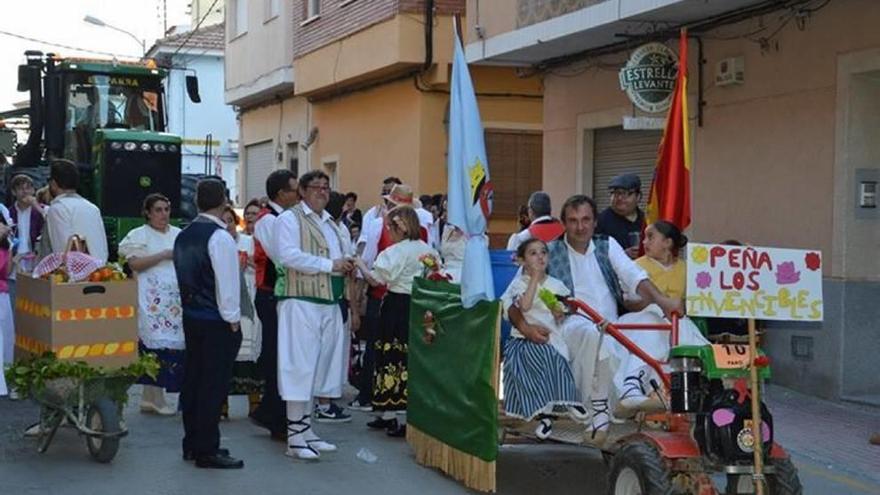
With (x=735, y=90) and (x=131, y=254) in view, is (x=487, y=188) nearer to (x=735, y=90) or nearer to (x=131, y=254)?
(x=131, y=254)

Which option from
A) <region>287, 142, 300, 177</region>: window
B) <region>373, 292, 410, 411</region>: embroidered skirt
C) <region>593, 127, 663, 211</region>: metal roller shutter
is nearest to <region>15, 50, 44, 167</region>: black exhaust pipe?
<region>593, 127, 663, 211</region>: metal roller shutter

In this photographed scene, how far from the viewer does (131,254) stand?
11188mm

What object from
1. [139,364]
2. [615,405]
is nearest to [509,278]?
[615,405]

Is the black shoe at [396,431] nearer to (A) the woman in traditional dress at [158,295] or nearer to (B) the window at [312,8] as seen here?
(A) the woman in traditional dress at [158,295]

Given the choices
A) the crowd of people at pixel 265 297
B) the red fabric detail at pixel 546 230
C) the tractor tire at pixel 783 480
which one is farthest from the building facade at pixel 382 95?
the tractor tire at pixel 783 480

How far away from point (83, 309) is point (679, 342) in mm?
3829

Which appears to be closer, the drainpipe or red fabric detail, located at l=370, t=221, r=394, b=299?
red fabric detail, located at l=370, t=221, r=394, b=299

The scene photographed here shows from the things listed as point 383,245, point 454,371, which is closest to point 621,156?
point 383,245

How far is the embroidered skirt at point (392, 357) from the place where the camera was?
1059 centimetres

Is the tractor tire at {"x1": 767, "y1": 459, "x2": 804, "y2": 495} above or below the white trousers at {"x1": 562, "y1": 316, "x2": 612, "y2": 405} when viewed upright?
below

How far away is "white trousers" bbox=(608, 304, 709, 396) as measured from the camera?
8.14m

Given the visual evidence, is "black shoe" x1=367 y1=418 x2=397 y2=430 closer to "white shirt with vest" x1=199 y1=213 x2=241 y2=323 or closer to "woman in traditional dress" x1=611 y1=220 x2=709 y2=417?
"white shirt with vest" x1=199 y1=213 x2=241 y2=323

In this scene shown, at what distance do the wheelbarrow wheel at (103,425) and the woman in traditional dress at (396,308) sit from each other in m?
2.20

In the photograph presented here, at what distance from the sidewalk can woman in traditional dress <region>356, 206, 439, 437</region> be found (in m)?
2.90
